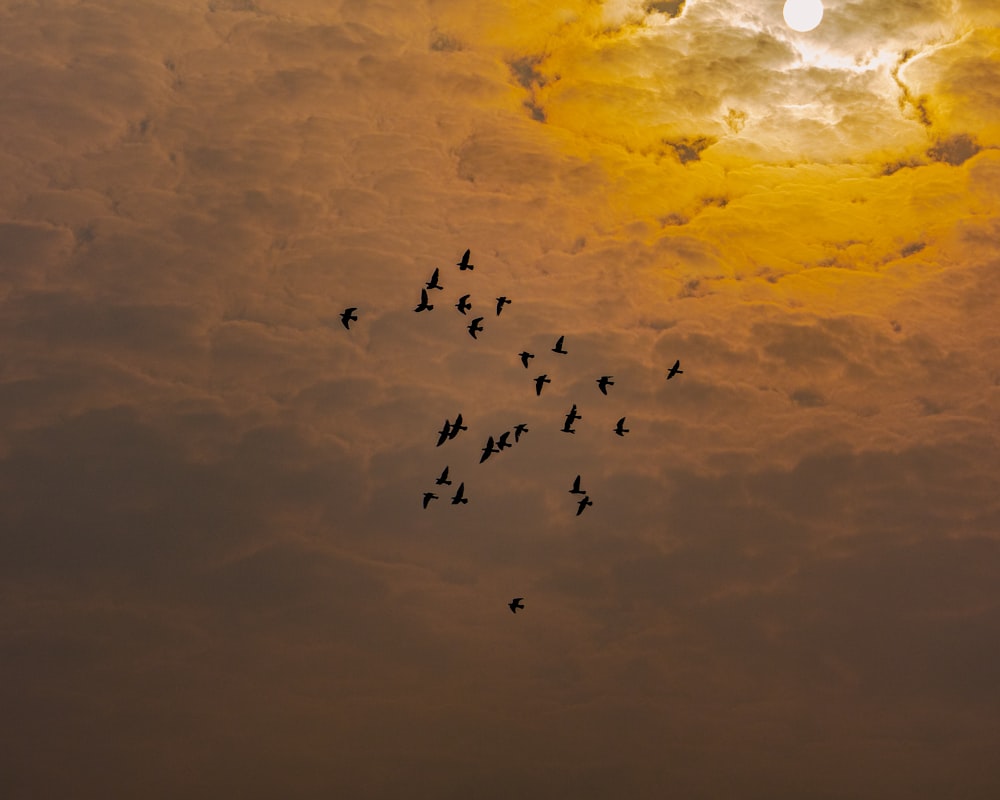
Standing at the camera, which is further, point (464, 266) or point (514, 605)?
point (514, 605)

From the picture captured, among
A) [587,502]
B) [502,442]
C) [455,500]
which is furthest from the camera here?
[587,502]

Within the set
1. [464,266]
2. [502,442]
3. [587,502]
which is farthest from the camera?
[587,502]

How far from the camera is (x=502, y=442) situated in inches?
3246

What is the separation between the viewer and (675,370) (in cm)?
8719

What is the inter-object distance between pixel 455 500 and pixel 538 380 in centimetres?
1275

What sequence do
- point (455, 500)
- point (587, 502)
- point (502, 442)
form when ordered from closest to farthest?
point (502, 442) < point (455, 500) < point (587, 502)

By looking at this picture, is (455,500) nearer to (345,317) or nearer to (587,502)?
(587,502)

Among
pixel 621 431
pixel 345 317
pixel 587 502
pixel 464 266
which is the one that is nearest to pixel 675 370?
pixel 621 431

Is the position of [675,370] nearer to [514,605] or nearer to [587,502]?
[587,502]

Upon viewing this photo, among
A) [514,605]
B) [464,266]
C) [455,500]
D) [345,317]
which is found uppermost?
[464,266]

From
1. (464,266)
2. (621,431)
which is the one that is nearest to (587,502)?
(621,431)

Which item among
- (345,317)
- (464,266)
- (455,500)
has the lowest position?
(455,500)

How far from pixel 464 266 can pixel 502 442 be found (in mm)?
14039

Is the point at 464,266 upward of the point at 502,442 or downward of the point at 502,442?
upward
